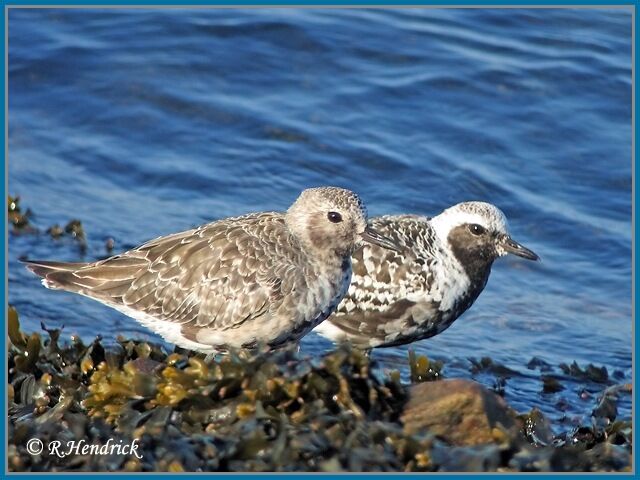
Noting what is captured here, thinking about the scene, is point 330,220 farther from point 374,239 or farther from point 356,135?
point 356,135

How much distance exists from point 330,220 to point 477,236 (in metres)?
1.58

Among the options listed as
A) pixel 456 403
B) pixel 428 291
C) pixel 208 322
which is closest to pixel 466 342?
pixel 428 291

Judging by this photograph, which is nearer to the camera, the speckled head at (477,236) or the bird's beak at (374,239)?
the bird's beak at (374,239)

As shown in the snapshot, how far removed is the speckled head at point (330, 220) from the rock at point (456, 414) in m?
1.53

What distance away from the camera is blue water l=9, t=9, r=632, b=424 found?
9016 millimetres

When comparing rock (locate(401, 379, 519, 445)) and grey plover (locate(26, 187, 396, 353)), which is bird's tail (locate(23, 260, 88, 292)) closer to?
grey plover (locate(26, 187, 396, 353))

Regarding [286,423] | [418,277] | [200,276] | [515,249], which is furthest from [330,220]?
[286,423]

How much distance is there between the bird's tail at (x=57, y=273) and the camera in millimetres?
6623

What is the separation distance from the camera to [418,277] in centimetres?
731

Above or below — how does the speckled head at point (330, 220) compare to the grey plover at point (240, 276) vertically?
above

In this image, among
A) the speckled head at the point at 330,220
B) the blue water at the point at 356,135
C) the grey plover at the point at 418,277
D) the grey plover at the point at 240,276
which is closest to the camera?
the grey plover at the point at 240,276

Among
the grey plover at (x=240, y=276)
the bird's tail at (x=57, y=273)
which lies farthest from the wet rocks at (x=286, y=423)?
the bird's tail at (x=57, y=273)

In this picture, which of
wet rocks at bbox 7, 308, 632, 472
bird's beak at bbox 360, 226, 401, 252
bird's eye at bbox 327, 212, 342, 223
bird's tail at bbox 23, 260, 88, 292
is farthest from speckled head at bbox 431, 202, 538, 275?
bird's tail at bbox 23, 260, 88, 292

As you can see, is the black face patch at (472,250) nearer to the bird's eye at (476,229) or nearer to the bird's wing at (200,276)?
the bird's eye at (476,229)
